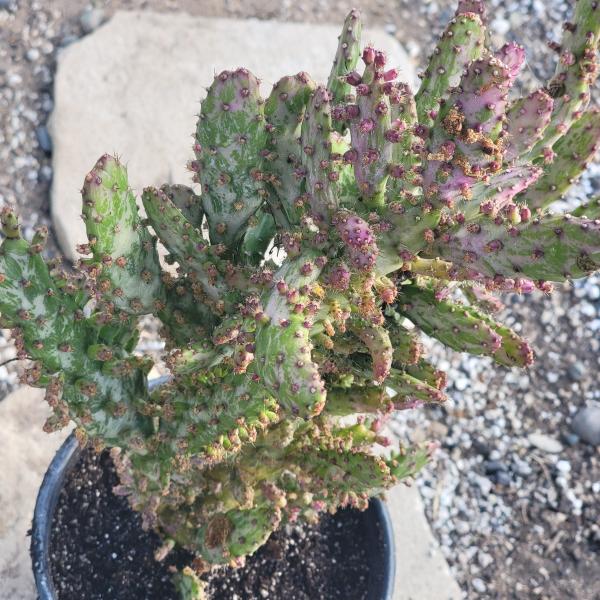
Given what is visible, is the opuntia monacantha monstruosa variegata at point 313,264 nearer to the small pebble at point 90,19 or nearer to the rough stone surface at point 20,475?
the rough stone surface at point 20,475

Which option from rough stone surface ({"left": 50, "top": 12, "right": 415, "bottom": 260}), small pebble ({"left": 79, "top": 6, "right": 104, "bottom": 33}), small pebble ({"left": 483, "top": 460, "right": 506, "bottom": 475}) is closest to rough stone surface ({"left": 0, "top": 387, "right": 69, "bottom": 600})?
rough stone surface ({"left": 50, "top": 12, "right": 415, "bottom": 260})

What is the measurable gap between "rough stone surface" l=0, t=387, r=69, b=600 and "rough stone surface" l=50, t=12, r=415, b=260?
723 mm

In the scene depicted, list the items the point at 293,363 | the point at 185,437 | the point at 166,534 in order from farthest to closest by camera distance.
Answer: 1. the point at 166,534
2. the point at 185,437
3. the point at 293,363

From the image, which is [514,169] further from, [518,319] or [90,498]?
[518,319]

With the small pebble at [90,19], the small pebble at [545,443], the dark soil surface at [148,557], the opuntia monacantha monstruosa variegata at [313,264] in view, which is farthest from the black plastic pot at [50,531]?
the small pebble at [90,19]

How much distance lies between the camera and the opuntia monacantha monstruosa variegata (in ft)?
4.12

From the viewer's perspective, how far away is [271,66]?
3889mm

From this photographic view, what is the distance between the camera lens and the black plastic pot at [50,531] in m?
2.07

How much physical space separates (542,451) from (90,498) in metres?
1.79

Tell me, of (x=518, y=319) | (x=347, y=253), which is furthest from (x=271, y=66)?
(x=347, y=253)

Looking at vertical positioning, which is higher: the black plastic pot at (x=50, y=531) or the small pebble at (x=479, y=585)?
the black plastic pot at (x=50, y=531)

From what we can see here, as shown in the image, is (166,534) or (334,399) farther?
(166,534)

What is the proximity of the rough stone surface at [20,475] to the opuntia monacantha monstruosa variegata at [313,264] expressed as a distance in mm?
767

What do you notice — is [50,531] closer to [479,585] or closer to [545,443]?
[479,585]
